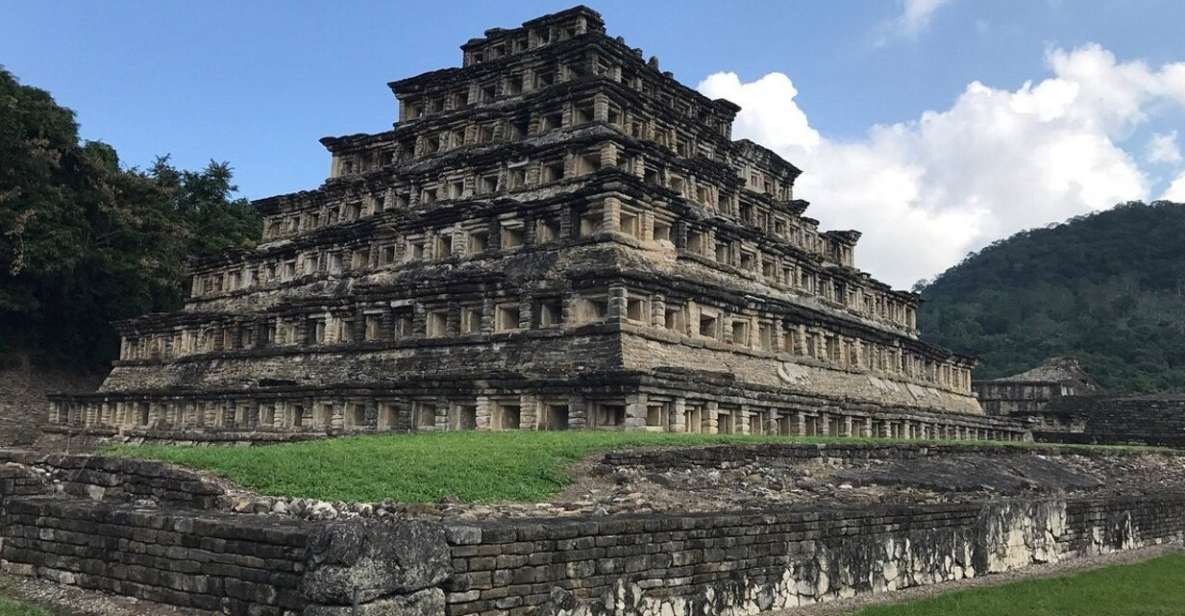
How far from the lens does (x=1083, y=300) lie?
107375 mm

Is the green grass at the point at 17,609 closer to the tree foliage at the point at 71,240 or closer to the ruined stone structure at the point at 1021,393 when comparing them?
the tree foliage at the point at 71,240

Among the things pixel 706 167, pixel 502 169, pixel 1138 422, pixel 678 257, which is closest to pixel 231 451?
pixel 678 257

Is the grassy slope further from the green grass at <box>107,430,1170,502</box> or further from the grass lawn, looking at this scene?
the grass lawn

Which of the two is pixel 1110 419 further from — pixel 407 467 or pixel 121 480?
pixel 121 480

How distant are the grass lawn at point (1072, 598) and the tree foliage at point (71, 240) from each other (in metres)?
40.3

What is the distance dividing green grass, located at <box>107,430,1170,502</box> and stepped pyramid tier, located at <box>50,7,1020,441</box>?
7.14 m

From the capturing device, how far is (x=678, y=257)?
2778 centimetres

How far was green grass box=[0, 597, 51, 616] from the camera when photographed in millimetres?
8297

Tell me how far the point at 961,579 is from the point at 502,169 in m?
23.1

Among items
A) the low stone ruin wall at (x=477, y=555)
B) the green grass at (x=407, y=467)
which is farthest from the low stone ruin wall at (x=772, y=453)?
the low stone ruin wall at (x=477, y=555)

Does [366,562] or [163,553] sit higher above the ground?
[366,562]

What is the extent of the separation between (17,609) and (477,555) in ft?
16.7

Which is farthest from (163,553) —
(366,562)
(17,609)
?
(366,562)

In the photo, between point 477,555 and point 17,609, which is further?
point 17,609
